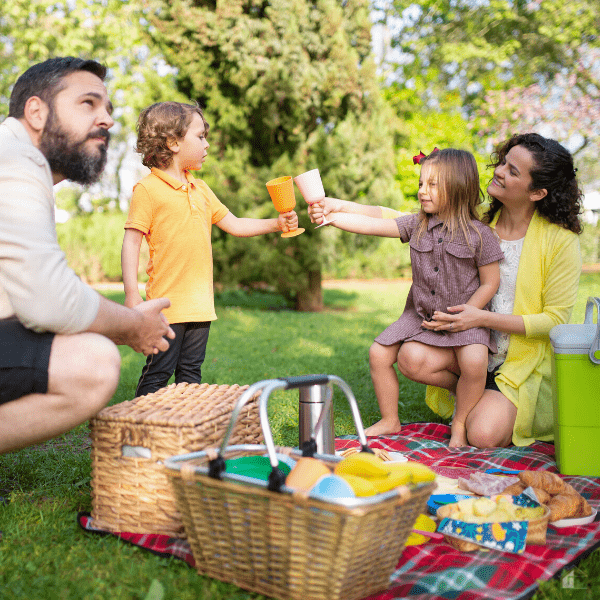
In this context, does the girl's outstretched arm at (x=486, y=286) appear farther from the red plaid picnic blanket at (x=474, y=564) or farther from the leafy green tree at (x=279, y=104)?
the leafy green tree at (x=279, y=104)

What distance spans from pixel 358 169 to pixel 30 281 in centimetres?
712

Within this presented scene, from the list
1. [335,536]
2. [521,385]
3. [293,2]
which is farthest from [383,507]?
[293,2]

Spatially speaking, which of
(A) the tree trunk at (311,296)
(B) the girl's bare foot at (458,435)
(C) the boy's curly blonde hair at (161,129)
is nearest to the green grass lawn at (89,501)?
(B) the girl's bare foot at (458,435)

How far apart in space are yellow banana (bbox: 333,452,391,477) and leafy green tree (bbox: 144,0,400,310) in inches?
252

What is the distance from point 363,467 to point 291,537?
0.32m

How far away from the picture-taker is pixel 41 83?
85.7 inches

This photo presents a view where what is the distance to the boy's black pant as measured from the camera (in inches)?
119

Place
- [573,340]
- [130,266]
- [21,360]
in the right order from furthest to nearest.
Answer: [130,266]
[573,340]
[21,360]

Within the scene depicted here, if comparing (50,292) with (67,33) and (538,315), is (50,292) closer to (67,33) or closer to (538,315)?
(538,315)

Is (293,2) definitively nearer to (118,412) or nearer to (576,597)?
(118,412)

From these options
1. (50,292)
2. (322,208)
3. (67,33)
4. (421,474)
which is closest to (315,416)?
(421,474)

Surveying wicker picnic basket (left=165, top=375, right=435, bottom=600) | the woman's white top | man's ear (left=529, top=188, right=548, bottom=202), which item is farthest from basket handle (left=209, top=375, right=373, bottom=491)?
man's ear (left=529, top=188, right=548, bottom=202)

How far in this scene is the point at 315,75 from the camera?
823cm

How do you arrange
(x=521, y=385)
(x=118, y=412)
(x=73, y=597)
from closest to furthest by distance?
(x=73, y=597)
(x=118, y=412)
(x=521, y=385)
